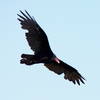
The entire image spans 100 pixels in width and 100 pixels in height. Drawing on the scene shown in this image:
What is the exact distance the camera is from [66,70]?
19.0 meters

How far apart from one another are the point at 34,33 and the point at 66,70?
7.74ft

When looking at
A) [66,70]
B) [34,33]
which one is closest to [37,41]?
[34,33]

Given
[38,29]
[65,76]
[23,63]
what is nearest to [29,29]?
[38,29]

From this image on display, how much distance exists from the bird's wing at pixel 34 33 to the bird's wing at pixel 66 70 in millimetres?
1282

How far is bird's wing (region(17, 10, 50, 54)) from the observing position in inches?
683

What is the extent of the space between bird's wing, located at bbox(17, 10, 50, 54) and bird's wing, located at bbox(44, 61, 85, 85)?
128 cm

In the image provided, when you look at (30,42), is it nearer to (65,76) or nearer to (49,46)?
(49,46)

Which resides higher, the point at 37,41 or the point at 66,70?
the point at 37,41

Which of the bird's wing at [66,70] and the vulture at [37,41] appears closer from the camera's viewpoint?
the vulture at [37,41]

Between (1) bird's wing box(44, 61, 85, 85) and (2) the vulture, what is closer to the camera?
(2) the vulture

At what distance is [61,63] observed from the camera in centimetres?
1866

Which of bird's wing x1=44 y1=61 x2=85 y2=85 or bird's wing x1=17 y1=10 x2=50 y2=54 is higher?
bird's wing x1=17 y1=10 x2=50 y2=54

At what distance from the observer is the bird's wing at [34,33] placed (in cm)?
1736

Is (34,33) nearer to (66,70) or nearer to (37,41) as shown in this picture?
(37,41)
